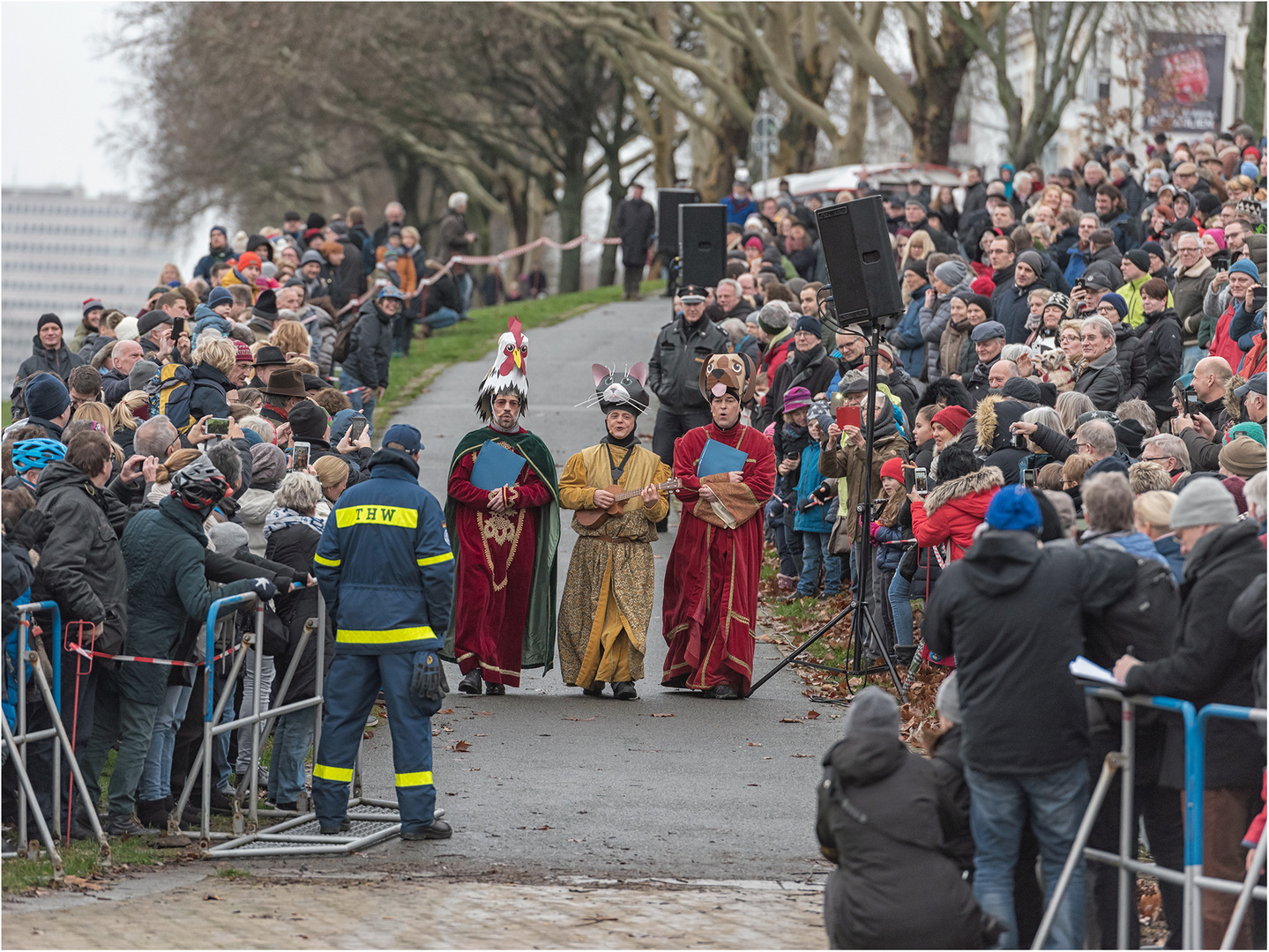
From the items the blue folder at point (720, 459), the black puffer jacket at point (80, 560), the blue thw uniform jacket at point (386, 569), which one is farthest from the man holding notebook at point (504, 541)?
the black puffer jacket at point (80, 560)

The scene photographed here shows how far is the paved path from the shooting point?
7.79 m

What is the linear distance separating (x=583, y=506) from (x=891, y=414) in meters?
2.52

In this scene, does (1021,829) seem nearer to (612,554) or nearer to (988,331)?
(612,554)

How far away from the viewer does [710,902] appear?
697cm

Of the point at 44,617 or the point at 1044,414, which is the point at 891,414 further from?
the point at 44,617

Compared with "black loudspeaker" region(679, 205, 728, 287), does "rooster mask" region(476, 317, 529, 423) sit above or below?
below

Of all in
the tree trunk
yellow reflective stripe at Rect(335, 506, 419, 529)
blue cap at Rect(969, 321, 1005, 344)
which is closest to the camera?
yellow reflective stripe at Rect(335, 506, 419, 529)

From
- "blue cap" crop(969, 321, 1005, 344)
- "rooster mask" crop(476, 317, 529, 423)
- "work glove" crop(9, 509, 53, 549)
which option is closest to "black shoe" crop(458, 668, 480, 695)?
"rooster mask" crop(476, 317, 529, 423)

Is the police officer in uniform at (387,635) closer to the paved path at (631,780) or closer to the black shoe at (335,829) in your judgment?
the black shoe at (335,829)

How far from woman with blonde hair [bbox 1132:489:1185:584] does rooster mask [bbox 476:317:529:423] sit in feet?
16.0

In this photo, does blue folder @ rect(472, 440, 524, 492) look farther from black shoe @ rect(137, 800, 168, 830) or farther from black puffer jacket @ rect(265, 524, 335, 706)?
black shoe @ rect(137, 800, 168, 830)

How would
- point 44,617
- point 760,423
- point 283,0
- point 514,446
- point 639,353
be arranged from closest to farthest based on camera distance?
point 44,617 < point 514,446 < point 760,423 < point 639,353 < point 283,0

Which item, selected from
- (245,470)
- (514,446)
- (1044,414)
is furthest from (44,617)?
(1044,414)

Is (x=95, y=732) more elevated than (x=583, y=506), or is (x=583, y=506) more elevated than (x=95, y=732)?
(x=583, y=506)
